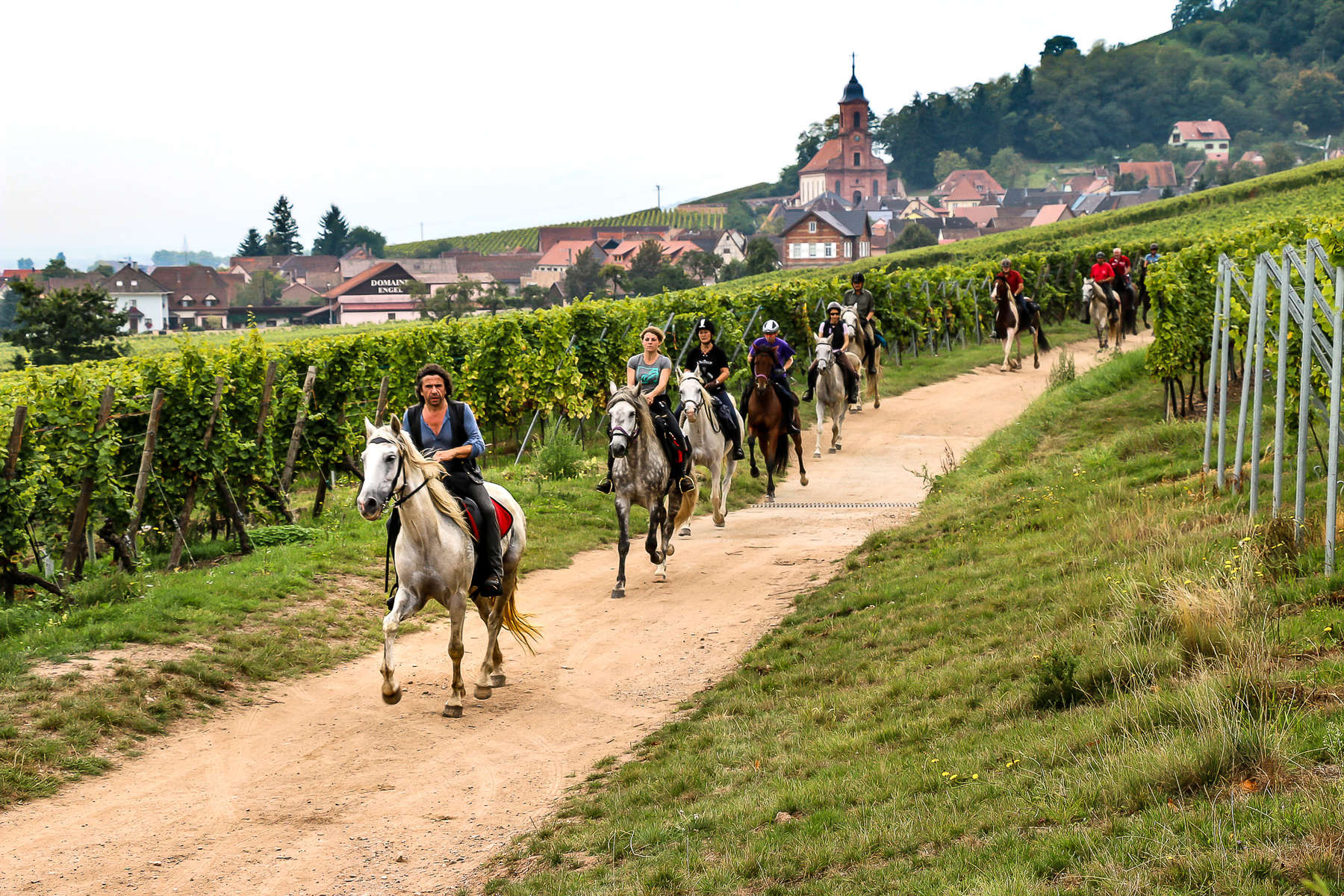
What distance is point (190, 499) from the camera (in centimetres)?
1397

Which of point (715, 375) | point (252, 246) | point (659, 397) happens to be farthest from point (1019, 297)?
point (252, 246)

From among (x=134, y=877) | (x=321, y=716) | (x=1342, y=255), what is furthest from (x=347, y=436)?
(x=1342, y=255)

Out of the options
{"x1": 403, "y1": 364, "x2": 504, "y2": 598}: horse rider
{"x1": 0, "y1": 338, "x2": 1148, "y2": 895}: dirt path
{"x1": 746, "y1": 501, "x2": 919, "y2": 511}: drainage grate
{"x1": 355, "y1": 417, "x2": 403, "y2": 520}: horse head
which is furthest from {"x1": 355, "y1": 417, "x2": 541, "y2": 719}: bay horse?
{"x1": 746, "y1": 501, "x2": 919, "y2": 511}: drainage grate

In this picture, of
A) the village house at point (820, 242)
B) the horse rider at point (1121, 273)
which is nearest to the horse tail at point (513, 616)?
the horse rider at point (1121, 273)

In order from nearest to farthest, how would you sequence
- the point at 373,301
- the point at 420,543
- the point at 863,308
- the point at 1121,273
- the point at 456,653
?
1. the point at 420,543
2. the point at 456,653
3. the point at 863,308
4. the point at 1121,273
5. the point at 373,301

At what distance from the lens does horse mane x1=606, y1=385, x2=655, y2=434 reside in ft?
41.6

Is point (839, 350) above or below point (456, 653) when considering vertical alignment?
above

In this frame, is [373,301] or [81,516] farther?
[373,301]

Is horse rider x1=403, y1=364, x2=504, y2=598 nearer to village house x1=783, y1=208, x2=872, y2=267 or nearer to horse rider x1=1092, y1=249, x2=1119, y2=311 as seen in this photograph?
horse rider x1=1092, y1=249, x2=1119, y2=311

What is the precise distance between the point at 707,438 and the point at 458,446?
22.2 ft

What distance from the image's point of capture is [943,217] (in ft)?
589

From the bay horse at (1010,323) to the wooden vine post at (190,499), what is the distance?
2191cm

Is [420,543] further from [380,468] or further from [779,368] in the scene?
[779,368]

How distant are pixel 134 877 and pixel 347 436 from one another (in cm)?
1080
